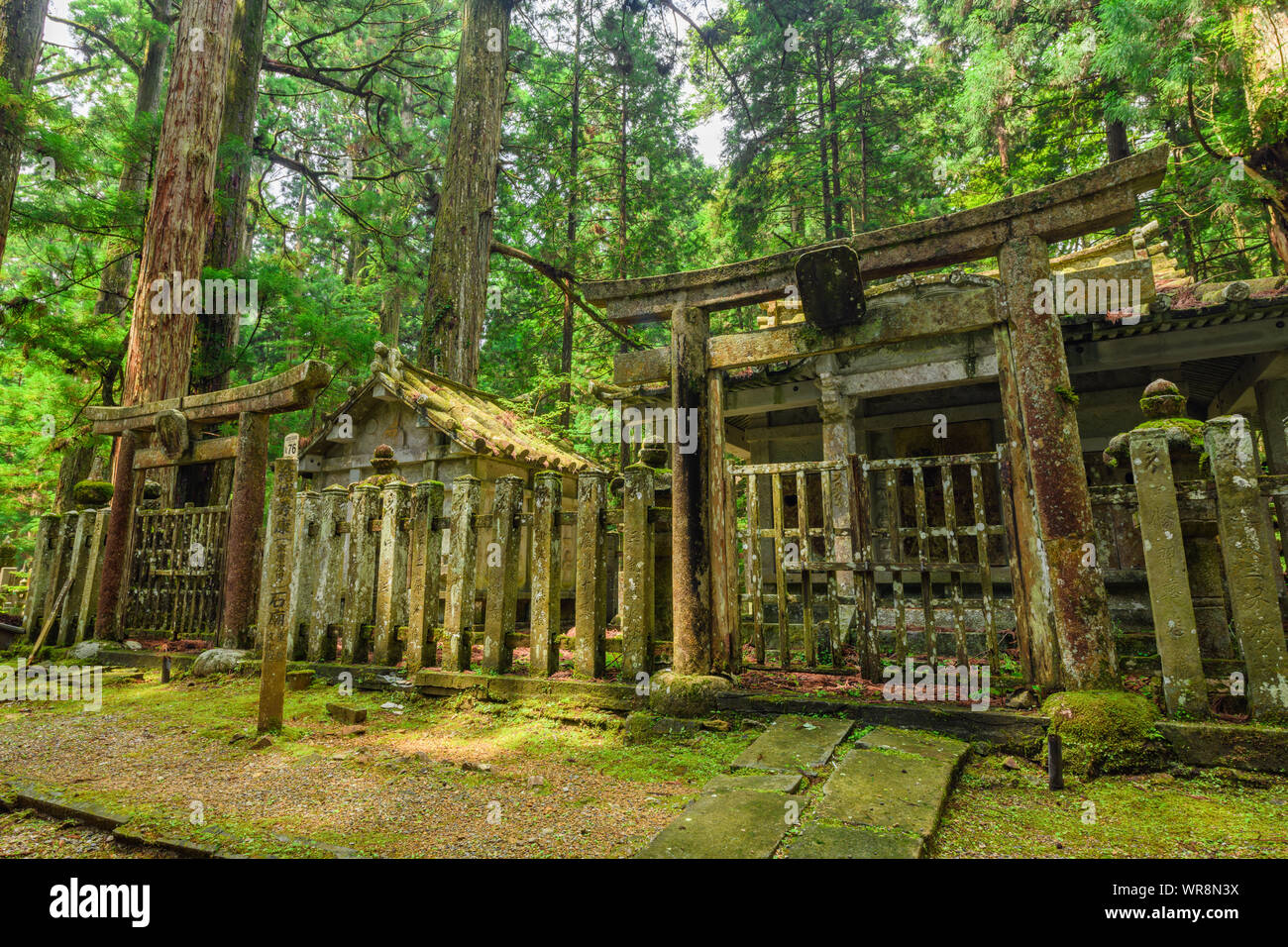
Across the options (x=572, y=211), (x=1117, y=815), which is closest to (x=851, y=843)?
(x=1117, y=815)

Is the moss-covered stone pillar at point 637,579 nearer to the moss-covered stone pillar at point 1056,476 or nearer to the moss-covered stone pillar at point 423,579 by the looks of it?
the moss-covered stone pillar at point 423,579

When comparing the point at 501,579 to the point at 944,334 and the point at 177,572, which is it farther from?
the point at 177,572

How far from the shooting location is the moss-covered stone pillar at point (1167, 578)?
351 cm

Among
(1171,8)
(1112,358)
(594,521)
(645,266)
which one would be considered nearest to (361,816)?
(594,521)

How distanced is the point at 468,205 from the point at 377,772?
421 inches

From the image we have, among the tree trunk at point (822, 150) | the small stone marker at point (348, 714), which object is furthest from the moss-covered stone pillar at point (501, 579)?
the tree trunk at point (822, 150)

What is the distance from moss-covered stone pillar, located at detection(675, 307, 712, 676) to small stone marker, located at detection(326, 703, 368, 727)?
2414 millimetres

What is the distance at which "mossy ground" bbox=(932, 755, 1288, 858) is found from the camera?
2.56m

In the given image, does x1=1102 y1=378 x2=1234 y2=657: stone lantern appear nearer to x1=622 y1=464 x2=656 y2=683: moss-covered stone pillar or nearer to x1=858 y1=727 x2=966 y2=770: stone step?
x1=858 y1=727 x2=966 y2=770: stone step

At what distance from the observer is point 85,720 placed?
5098 millimetres

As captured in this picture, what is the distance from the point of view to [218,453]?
23.5 ft

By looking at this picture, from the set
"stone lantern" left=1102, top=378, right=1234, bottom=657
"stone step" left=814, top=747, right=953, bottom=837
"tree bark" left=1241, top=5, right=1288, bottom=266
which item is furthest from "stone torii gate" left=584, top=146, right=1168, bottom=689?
"tree bark" left=1241, top=5, right=1288, bottom=266

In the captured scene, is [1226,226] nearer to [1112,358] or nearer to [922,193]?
[922,193]

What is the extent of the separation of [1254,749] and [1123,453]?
206 cm
